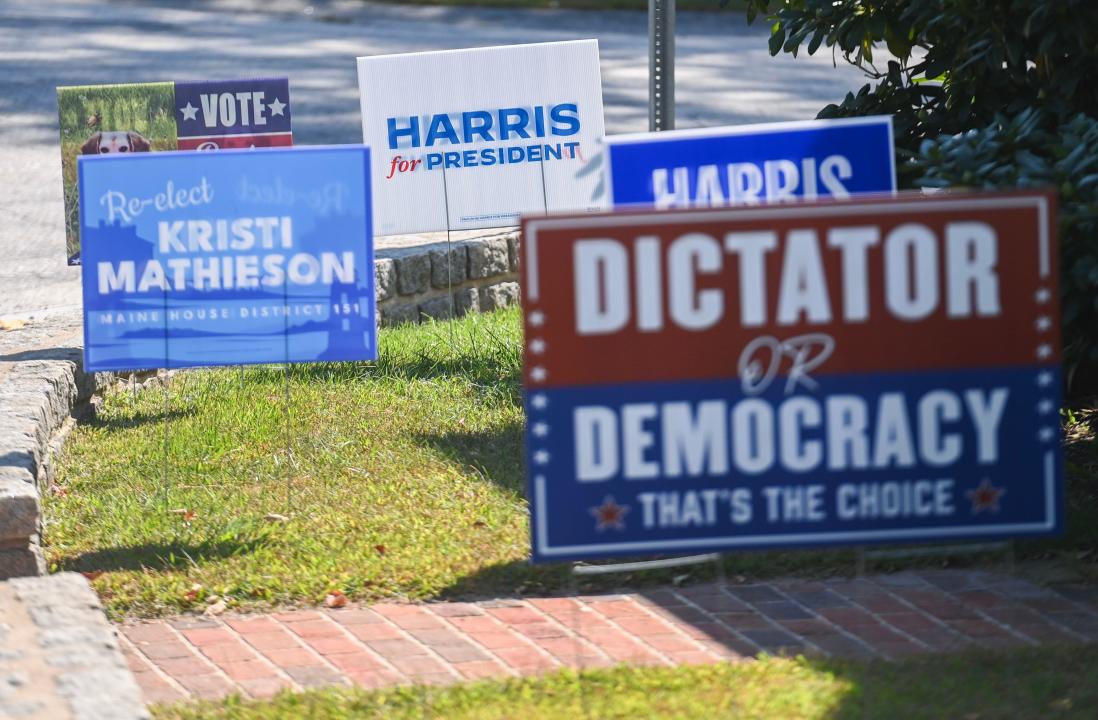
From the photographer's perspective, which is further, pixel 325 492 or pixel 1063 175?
pixel 325 492

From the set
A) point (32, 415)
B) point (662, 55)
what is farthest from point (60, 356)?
point (662, 55)

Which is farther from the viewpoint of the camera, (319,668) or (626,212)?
(319,668)

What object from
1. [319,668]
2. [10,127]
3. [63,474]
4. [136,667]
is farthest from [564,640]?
[10,127]

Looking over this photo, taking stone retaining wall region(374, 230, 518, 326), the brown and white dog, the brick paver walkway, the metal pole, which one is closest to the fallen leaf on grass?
the brick paver walkway

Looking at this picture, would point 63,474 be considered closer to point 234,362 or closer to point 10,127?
point 234,362

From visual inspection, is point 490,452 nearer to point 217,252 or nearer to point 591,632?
point 217,252

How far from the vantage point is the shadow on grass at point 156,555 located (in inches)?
209

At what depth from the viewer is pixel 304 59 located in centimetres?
1827

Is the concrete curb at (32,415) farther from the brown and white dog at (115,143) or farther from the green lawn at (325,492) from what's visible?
the brown and white dog at (115,143)

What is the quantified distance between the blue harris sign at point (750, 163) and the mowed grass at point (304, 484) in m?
1.33

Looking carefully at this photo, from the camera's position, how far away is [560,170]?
8039mm

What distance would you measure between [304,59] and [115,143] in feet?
37.1

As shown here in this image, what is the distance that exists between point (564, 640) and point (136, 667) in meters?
1.28

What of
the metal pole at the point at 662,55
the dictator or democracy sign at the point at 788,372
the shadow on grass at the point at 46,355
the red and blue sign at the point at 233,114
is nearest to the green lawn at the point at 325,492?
the shadow on grass at the point at 46,355
